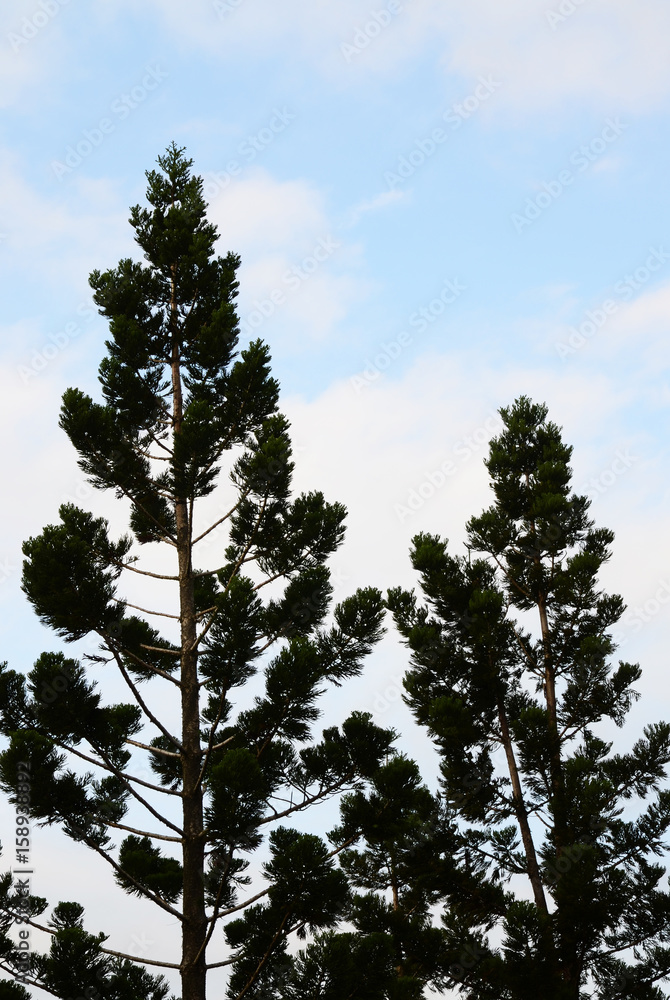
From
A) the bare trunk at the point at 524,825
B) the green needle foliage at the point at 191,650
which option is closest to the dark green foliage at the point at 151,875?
the green needle foliage at the point at 191,650

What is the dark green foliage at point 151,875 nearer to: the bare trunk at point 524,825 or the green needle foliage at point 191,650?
the green needle foliage at point 191,650

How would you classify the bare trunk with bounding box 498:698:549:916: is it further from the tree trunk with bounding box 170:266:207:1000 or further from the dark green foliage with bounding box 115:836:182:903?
the tree trunk with bounding box 170:266:207:1000

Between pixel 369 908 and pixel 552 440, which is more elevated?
pixel 552 440

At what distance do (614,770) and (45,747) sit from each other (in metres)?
7.01

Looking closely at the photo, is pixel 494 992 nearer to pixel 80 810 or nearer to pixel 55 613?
pixel 80 810

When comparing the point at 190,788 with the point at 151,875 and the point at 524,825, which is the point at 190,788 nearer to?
the point at 151,875

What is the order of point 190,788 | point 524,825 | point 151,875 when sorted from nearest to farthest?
1. point 190,788
2. point 151,875
3. point 524,825

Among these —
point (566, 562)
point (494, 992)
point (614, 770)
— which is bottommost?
point (494, 992)

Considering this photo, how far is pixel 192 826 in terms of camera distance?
843 centimetres

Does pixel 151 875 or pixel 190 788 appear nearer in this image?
pixel 190 788

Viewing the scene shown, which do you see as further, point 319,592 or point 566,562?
point 566,562

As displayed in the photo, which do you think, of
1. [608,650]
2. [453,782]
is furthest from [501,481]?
[453,782]

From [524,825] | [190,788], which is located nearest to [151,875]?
[190,788]

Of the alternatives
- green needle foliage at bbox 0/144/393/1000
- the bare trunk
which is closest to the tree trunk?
green needle foliage at bbox 0/144/393/1000
